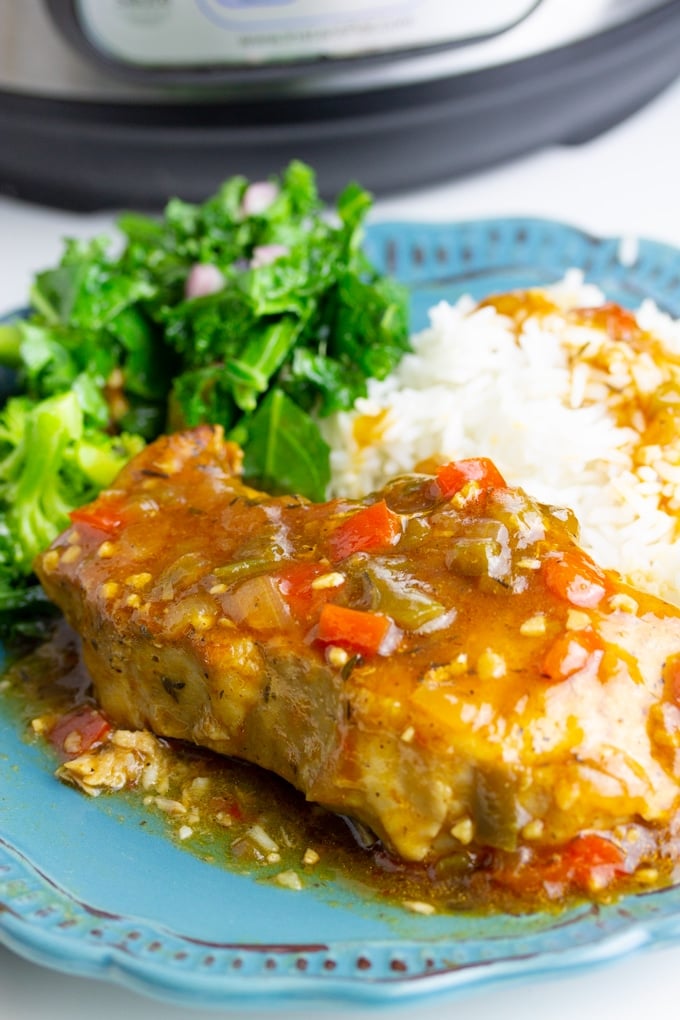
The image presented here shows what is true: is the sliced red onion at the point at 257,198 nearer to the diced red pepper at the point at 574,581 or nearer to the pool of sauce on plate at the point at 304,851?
the pool of sauce on plate at the point at 304,851

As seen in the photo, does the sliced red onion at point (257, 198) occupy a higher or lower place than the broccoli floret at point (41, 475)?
higher

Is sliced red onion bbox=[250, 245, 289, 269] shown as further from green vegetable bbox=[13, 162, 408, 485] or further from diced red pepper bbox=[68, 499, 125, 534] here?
diced red pepper bbox=[68, 499, 125, 534]

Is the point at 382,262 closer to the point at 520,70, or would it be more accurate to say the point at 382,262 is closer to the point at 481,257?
the point at 481,257

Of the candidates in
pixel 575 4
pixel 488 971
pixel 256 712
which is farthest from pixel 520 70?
pixel 488 971

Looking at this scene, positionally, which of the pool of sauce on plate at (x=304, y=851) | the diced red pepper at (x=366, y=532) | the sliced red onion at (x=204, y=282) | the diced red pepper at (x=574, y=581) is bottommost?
the pool of sauce on plate at (x=304, y=851)

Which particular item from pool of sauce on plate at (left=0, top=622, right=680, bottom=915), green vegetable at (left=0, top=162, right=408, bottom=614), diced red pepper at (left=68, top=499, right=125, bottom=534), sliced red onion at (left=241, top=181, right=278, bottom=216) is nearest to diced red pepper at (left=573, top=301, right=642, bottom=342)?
green vegetable at (left=0, top=162, right=408, bottom=614)

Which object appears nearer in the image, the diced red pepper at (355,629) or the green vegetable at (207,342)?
the diced red pepper at (355,629)

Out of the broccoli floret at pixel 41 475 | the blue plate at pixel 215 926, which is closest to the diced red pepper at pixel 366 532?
the blue plate at pixel 215 926
